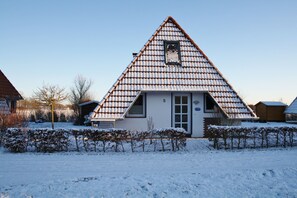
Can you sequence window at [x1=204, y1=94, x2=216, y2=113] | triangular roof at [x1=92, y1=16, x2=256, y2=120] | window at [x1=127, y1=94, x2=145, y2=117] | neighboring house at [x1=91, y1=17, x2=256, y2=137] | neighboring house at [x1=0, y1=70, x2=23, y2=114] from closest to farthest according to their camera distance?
triangular roof at [x1=92, y1=16, x2=256, y2=120] < neighboring house at [x1=91, y1=17, x2=256, y2=137] < window at [x1=127, y1=94, x2=145, y2=117] < window at [x1=204, y1=94, x2=216, y2=113] < neighboring house at [x1=0, y1=70, x2=23, y2=114]

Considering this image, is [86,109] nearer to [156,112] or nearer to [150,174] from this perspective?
[156,112]

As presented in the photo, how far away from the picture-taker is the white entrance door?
51.4ft

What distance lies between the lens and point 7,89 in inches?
1075

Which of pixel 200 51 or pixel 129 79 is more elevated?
pixel 200 51

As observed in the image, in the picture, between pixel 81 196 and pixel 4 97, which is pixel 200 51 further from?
pixel 4 97

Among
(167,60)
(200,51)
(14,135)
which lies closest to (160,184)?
(14,135)

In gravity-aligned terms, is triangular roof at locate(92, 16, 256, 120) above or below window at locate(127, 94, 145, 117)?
above

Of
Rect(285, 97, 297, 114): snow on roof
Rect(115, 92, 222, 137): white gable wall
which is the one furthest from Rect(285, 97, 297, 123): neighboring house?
Rect(115, 92, 222, 137): white gable wall

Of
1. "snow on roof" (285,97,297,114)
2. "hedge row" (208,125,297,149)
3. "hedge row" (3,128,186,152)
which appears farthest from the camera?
"snow on roof" (285,97,297,114)

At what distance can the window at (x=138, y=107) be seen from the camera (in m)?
15.2

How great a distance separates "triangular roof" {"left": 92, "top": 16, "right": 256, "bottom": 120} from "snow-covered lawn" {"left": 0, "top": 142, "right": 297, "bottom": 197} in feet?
13.4

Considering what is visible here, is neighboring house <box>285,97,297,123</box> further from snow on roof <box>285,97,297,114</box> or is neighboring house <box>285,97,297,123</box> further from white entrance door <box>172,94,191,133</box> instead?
white entrance door <box>172,94,191,133</box>

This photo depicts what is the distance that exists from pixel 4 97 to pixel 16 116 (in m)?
12.5

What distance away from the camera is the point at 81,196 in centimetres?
596
